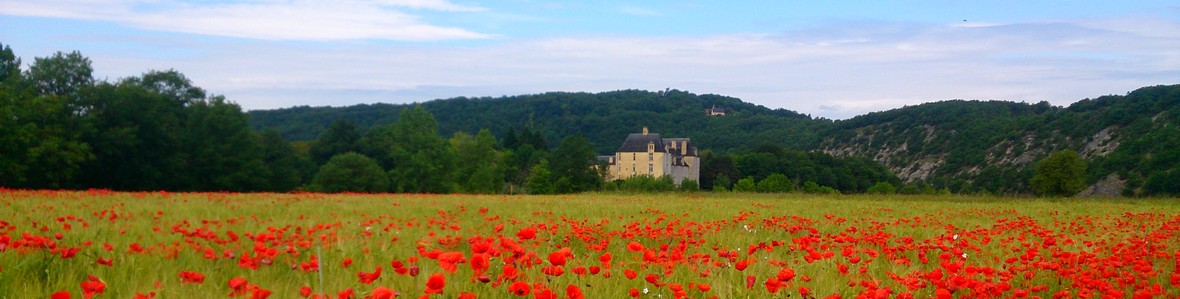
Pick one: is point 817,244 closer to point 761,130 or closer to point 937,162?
point 937,162

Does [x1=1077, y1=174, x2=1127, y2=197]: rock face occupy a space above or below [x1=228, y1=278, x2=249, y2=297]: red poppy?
below

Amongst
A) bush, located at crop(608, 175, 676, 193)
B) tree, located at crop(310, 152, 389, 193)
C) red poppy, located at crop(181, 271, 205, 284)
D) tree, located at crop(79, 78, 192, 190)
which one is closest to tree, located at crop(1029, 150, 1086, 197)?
bush, located at crop(608, 175, 676, 193)

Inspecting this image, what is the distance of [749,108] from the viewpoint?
545 feet

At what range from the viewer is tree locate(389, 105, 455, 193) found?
65.3 m

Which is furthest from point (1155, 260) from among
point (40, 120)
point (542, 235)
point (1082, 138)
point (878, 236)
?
point (1082, 138)

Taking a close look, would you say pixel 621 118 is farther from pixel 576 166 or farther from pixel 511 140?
pixel 576 166

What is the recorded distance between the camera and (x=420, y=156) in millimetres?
65688

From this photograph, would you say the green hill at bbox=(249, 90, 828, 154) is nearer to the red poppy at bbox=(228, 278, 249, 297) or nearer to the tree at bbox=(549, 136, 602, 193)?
the tree at bbox=(549, 136, 602, 193)

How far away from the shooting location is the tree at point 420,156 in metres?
65.3

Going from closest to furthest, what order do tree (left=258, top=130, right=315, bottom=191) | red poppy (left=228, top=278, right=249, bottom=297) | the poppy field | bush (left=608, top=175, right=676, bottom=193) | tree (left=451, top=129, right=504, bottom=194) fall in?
1. red poppy (left=228, top=278, right=249, bottom=297)
2. the poppy field
3. tree (left=258, top=130, right=315, bottom=191)
4. bush (left=608, top=175, right=676, bottom=193)
5. tree (left=451, top=129, right=504, bottom=194)

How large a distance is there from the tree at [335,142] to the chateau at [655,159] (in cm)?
3388

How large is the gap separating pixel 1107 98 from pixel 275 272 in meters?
113

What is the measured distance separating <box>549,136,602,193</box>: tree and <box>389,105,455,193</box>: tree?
1176 centimetres

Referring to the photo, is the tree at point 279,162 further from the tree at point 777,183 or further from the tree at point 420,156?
the tree at point 777,183
